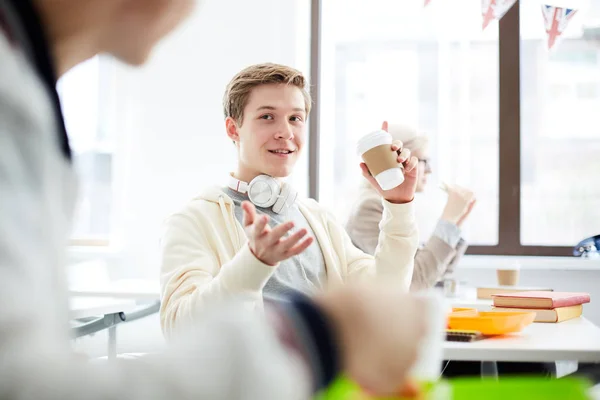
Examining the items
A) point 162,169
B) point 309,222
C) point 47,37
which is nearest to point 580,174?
point 162,169

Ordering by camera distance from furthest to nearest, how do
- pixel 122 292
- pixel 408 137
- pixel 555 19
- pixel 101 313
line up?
pixel 555 19 < pixel 122 292 < pixel 408 137 < pixel 101 313

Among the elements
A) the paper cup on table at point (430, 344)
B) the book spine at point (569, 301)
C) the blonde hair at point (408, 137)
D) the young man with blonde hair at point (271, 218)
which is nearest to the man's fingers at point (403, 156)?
the young man with blonde hair at point (271, 218)

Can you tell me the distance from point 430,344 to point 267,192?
1.48 metres

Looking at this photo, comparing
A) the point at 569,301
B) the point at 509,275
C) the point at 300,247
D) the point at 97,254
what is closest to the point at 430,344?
the point at 300,247

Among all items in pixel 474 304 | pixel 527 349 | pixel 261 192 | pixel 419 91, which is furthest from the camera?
pixel 419 91

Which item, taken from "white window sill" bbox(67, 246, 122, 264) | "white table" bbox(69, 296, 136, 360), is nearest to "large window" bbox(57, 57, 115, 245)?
"white window sill" bbox(67, 246, 122, 264)

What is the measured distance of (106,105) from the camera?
489cm

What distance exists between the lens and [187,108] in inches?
182

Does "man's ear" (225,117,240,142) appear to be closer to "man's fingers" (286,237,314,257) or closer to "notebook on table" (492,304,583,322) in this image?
"notebook on table" (492,304,583,322)

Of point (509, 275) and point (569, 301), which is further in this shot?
point (509, 275)

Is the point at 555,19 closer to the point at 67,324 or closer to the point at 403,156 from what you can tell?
the point at 403,156

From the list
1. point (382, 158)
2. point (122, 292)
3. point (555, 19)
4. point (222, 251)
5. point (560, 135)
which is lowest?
point (122, 292)

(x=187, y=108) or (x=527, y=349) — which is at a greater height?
(x=187, y=108)

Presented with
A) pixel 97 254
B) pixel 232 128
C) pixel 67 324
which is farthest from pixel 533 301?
pixel 97 254
